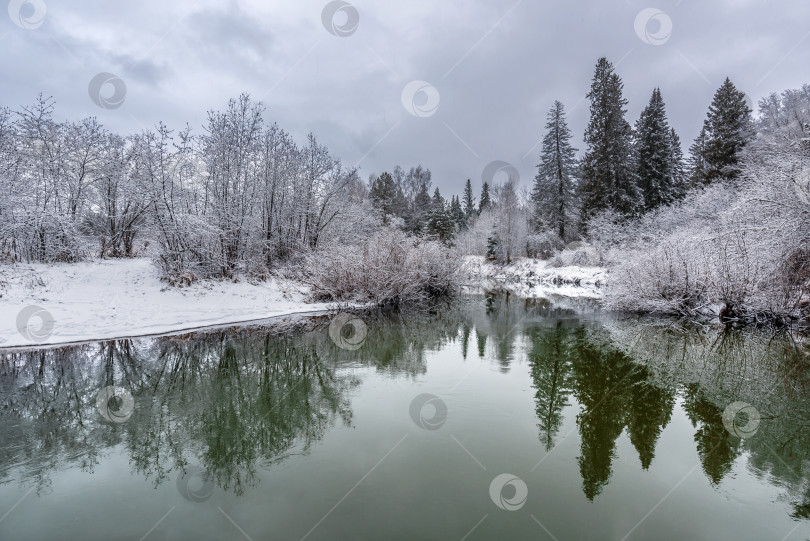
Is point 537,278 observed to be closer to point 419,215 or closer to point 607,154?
point 607,154

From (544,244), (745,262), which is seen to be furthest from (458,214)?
(745,262)

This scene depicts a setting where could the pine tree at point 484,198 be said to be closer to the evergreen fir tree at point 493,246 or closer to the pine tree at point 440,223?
the pine tree at point 440,223

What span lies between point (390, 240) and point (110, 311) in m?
10.8

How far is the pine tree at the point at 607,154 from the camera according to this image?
35438mm

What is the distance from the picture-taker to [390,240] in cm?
1936

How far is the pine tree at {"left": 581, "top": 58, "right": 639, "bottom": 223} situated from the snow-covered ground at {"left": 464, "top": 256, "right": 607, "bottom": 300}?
6.13 m

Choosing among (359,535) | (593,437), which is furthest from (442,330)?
(359,535)

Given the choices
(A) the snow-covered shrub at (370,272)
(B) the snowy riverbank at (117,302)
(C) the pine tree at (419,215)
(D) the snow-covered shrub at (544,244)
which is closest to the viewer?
(B) the snowy riverbank at (117,302)

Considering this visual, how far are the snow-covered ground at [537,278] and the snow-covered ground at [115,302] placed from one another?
13491 mm

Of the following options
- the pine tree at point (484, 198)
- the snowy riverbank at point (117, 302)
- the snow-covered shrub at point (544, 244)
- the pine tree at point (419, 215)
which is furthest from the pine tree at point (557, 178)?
the snowy riverbank at point (117, 302)

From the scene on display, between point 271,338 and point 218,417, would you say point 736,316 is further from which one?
point 218,417

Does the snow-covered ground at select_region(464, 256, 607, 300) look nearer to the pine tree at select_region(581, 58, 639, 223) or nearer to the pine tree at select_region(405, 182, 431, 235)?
the pine tree at select_region(581, 58, 639, 223)

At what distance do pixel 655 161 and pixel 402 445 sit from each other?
37.7 metres

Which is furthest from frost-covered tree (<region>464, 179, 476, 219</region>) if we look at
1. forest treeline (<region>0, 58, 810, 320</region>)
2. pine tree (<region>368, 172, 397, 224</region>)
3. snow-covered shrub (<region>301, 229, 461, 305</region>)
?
snow-covered shrub (<region>301, 229, 461, 305</region>)
